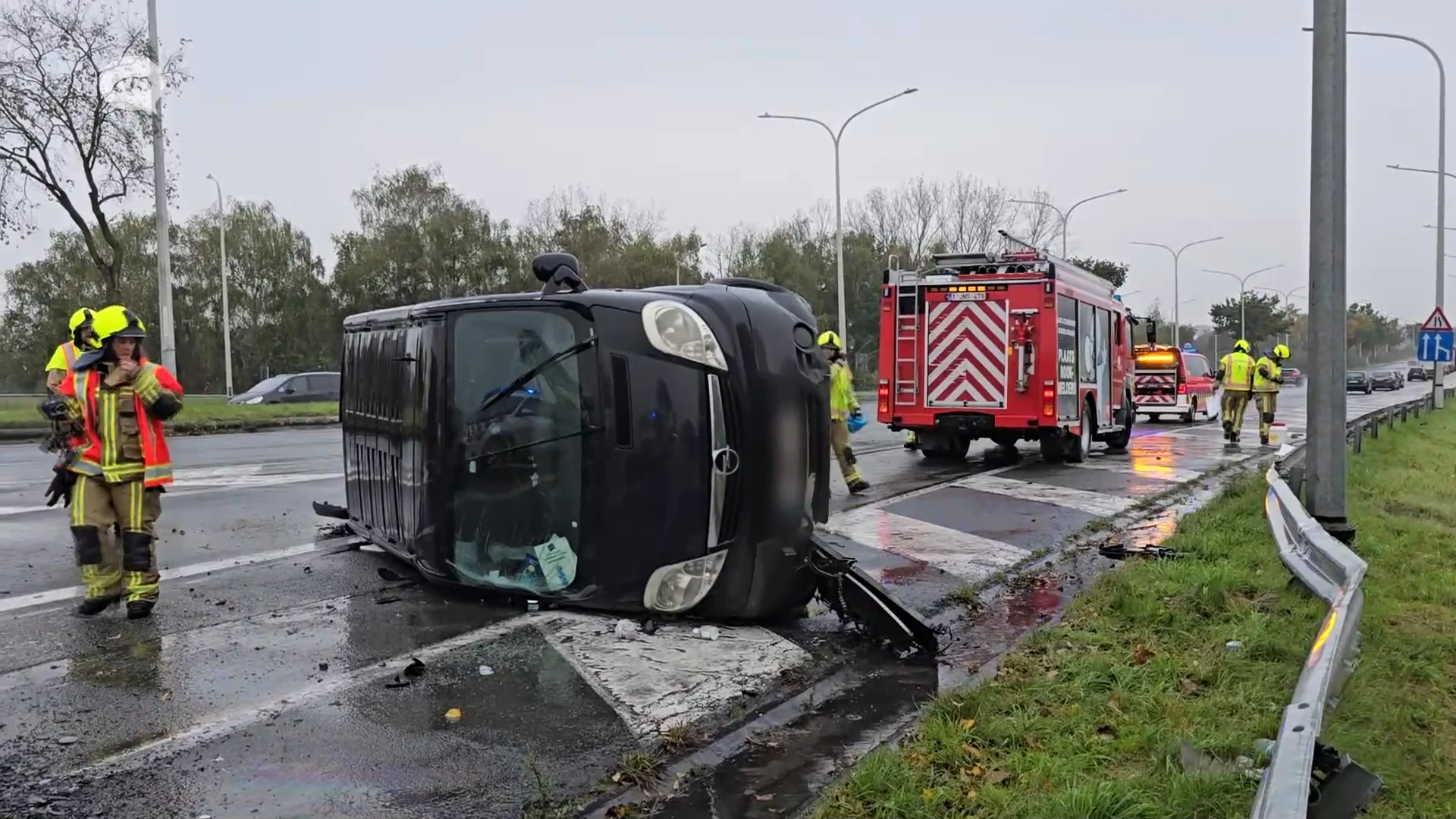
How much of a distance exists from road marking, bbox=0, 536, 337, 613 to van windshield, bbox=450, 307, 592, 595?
2.40 metres

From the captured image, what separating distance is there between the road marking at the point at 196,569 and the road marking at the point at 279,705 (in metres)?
2.50

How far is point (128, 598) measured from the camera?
5.69 metres

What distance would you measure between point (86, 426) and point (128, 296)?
45.0 meters

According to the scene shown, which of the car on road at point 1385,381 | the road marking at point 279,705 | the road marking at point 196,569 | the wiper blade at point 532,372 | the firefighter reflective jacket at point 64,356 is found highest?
the firefighter reflective jacket at point 64,356

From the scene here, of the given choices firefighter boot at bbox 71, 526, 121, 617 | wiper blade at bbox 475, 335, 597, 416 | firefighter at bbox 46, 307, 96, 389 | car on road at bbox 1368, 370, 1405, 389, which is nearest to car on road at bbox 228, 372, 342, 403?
firefighter at bbox 46, 307, 96, 389

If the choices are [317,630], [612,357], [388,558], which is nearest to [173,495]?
[388,558]

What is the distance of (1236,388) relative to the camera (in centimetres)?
1708

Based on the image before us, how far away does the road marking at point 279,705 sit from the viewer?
3721mm

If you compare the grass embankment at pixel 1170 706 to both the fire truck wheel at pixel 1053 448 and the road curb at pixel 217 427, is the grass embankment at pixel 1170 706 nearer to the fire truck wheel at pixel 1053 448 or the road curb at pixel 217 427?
the fire truck wheel at pixel 1053 448

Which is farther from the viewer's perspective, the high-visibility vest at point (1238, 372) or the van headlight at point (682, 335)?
the high-visibility vest at point (1238, 372)

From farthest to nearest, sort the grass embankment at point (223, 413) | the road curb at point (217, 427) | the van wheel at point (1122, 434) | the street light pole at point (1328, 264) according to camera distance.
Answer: the grass embankment at point (223, 413) → the road curb at point (217, 427) → the van wheel at point (1122, 434) → the street light pole at point (1328, 264)

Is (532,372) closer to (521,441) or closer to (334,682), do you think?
(521,441)

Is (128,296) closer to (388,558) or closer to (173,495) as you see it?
(173,495)

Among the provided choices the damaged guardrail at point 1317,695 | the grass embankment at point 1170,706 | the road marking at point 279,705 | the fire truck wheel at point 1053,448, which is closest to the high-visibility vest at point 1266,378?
the fire truck wheel at point 1053,448
